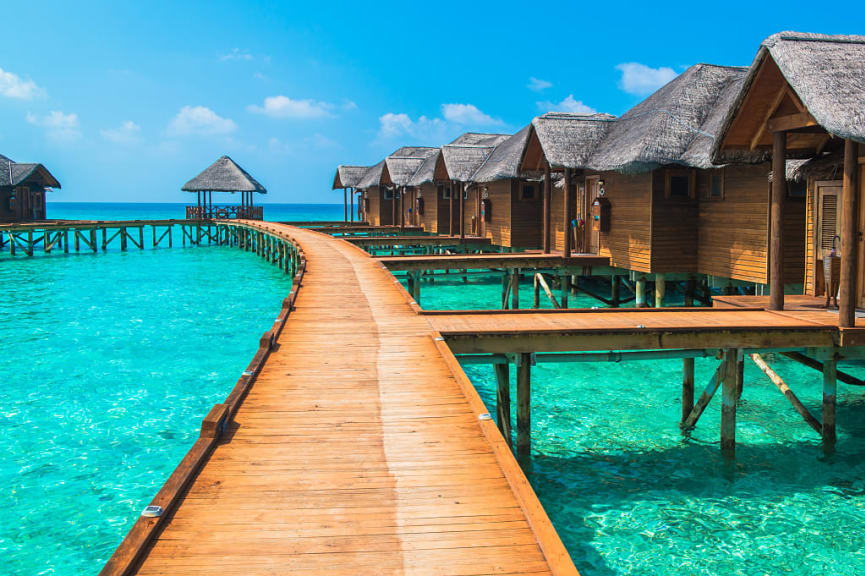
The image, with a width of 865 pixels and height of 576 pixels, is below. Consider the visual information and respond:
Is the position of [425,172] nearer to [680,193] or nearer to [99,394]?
[680,193]

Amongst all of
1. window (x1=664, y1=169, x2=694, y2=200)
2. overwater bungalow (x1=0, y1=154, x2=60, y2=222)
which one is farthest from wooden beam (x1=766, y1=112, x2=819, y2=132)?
overwater bungalow (x1=0, y1=154, x2=60, y2=222)

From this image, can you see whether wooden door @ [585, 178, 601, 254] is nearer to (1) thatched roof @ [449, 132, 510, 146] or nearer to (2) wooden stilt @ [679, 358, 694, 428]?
(2) wooden stilt @ [679, 358, 694, 428]

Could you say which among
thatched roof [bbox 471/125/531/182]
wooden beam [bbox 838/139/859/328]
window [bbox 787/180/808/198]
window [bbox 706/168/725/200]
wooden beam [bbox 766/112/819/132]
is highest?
thatched roof [bbox 471/125/531/182]

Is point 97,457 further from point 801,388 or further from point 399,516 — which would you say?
point 801,388

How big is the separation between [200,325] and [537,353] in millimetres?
12642

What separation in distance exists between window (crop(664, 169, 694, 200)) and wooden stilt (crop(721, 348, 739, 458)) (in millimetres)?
7071

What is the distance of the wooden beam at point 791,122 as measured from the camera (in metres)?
9.01

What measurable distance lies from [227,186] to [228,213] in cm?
317

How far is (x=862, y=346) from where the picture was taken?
29.1ft

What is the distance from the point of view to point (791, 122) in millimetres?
9422

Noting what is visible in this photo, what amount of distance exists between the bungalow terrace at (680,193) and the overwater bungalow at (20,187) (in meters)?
38.9

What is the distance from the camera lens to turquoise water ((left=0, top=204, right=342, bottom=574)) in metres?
7.72

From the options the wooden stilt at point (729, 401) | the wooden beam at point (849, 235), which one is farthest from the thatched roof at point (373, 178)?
the wooden beam at point (849, 235)

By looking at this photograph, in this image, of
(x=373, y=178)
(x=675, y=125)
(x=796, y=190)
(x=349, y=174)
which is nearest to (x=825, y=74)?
(x=796, y=190)
